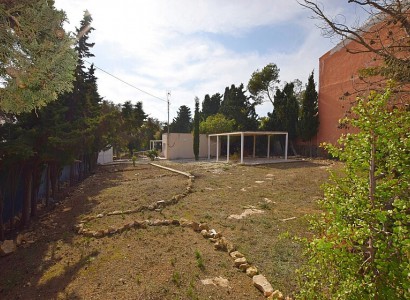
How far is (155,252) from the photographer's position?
539cm

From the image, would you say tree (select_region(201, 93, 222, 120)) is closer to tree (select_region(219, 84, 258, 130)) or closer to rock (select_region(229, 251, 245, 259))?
tree (select_region(219, 84, 258, 130))

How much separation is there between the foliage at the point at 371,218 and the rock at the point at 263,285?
69.1 inches

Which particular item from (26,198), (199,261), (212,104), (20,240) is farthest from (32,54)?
(212,104)

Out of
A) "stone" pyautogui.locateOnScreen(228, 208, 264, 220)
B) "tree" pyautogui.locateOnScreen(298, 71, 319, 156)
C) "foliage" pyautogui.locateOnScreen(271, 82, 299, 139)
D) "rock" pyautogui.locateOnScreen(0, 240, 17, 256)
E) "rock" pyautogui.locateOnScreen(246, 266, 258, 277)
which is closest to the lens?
"rock" pyautogui.locateOnScreen(246, 266, 258, 277)

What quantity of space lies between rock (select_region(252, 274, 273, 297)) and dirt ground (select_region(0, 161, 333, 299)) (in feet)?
0.30

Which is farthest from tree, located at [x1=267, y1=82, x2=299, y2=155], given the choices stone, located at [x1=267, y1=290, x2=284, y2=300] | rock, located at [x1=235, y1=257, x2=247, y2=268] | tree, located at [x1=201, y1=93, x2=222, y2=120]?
stone, located at [x1=267, y1=290, x2=284, y2=300]

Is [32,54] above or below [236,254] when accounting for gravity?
above

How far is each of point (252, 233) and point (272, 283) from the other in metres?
2.10

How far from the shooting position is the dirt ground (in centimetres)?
422

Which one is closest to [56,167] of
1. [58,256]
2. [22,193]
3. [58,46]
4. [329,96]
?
[22,193]

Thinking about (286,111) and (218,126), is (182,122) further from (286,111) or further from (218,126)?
(286,111)

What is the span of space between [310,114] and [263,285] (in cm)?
2260

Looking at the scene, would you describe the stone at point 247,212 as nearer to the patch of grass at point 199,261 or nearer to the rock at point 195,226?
the rock at point 195,226

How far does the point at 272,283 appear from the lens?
4.21 metres
